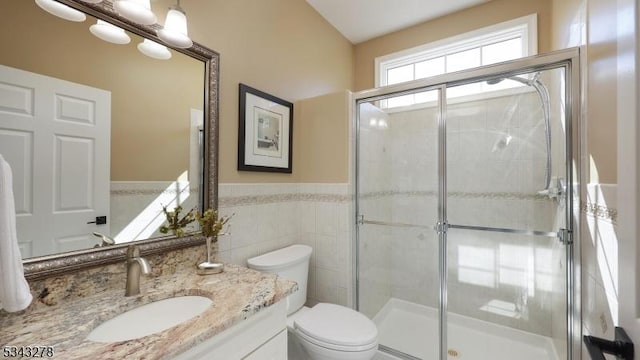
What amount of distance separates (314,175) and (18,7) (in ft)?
5.35

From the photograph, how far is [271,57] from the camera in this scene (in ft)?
6.09

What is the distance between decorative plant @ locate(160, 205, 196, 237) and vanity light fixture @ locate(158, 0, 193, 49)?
76 centimetres

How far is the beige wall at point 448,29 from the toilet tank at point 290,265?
2012 mm

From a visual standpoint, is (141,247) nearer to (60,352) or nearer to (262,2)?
(60,352)

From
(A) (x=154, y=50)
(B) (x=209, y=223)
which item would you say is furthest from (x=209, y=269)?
(A) (x=154, y=50)

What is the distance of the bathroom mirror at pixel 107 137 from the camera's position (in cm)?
86

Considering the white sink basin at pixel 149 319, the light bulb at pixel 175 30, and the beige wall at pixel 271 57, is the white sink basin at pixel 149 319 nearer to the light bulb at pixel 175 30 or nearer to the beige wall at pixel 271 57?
the beige wall at pixel 271 57

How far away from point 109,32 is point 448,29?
2.61 m

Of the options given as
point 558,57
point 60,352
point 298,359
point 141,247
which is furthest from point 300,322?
point 558,57

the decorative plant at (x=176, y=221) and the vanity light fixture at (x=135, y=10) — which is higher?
the vanity light fixture at (x=135, y=10)

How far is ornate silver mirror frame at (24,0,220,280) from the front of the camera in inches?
34.7

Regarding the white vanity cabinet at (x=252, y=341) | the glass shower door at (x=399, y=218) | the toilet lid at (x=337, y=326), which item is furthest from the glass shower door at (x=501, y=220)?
the white vanity cabinet at (x=252, y=341)

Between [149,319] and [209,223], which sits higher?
[209,223]

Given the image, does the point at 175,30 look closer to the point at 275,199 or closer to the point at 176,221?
the point at 176,221
